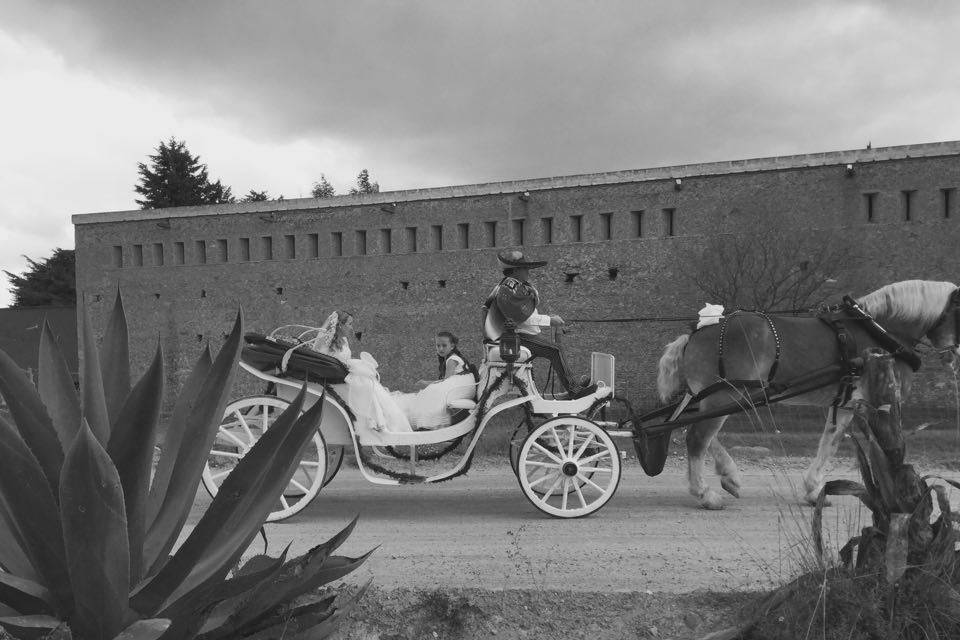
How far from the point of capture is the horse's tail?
6301 millimetres

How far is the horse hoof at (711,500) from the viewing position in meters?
5.45

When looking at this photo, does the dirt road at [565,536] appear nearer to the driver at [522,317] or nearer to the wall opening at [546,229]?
the driver at [522,317]

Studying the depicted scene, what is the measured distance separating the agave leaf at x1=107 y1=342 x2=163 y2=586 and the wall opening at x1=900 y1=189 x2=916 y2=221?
22108 mm

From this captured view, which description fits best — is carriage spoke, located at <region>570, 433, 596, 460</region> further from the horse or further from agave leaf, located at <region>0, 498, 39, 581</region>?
agave leaf, located at <region>0, 498, 39, 581</region>

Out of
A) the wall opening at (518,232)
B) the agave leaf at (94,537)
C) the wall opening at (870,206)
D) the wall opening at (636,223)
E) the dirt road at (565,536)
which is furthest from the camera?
the wall opening at (518,232)

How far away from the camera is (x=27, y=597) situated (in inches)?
69.4

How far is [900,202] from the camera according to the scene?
65.2ft

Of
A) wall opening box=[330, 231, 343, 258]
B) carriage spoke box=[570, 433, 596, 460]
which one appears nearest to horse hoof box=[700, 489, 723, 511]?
carriage spoke box=[570, 433, 596, 460]

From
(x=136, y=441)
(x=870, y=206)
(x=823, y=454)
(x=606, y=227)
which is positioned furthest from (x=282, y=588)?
(x=606, y=227)

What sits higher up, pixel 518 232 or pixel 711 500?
pixel 518 232

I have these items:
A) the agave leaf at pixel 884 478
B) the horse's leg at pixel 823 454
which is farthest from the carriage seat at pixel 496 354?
the agave leaf at pixel 884 478

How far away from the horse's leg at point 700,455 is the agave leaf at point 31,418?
4.64 meters

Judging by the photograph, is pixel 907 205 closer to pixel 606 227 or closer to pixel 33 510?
pixel 606 227

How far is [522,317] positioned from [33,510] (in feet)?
13.4
